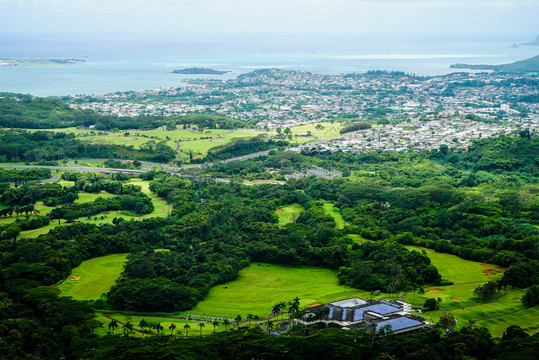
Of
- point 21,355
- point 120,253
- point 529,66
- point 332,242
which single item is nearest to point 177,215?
point 120,253

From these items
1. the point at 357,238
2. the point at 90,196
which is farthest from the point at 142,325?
the point at 90,196

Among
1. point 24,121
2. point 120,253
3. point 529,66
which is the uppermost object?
point 529,66

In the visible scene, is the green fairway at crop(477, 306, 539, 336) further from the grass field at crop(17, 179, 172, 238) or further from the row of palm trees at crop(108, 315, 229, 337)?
the grass field at crop(17, 179, 172, 238)

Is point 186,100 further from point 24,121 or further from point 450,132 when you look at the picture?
→ point 450,132

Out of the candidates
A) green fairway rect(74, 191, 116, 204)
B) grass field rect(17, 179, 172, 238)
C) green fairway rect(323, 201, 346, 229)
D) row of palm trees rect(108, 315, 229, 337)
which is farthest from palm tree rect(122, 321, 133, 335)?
green fairway rect(74, 191, 116, 204)

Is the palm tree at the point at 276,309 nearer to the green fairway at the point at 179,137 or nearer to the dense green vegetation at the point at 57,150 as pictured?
the dense green vegetation at the point at 57,150

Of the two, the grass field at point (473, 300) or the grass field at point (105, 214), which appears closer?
the grass field at point (473, 300)

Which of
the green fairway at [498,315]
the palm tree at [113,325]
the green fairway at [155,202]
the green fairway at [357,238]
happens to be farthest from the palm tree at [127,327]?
the green fairway at [155,202]
